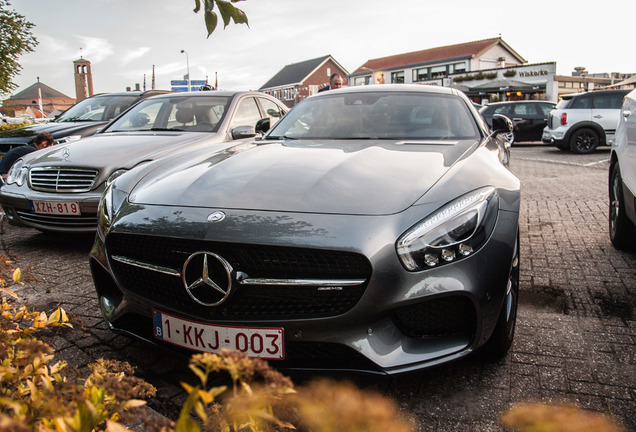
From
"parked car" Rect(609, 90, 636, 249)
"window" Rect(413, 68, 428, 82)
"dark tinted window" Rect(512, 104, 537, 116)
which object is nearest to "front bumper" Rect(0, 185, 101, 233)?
"parked car" Rect(609, 90, 636, 249)

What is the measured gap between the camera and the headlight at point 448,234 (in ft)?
6.68

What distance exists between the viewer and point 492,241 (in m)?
2.19

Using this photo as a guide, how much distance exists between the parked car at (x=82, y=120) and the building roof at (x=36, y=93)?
120013 millimetres

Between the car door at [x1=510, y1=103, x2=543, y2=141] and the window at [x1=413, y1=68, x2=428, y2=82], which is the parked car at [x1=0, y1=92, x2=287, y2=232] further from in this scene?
the window at [x1=413, y1=68, x2=428, y2=82]

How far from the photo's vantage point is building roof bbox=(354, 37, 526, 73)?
193 feet

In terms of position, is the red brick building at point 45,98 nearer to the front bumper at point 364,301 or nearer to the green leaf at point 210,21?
the front bumper at point 364,301

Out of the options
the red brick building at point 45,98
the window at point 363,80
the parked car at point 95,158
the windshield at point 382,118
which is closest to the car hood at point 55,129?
the parked car at point 95,158

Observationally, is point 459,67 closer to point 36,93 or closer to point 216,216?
point 216,216

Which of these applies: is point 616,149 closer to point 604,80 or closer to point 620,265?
point 620,265

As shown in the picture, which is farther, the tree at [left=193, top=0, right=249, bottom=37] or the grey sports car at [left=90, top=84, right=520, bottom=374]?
the grey sports car at [left=90, top=84, right=520, bottom=374]

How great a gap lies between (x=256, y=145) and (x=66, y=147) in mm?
2721

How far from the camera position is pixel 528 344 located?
278 centimetres

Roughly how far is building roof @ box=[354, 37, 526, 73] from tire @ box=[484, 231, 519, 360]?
59.3 m

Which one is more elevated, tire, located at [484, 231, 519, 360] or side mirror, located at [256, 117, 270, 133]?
side mirror, located at [256, 117, 270, 133]
